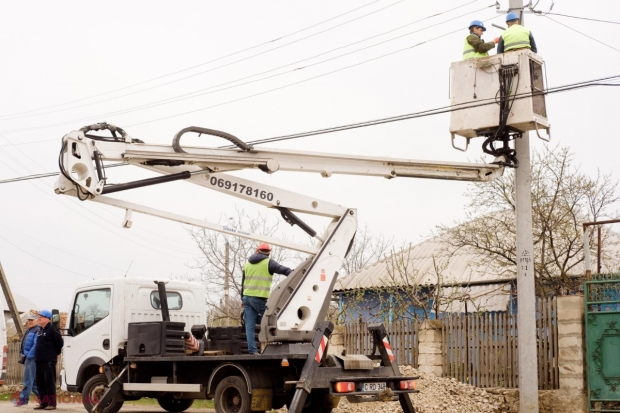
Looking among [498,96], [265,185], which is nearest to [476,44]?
[498,96]

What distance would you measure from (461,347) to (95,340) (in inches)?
264

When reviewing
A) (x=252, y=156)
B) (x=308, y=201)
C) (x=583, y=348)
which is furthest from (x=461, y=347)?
(x=252, y=156)

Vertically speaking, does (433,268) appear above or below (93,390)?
above

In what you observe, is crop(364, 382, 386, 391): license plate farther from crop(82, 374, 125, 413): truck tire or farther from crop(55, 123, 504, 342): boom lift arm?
crop(82, 374, 125, 413): truck tire

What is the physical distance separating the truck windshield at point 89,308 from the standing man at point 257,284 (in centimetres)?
324

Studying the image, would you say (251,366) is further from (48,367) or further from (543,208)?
(543,208)

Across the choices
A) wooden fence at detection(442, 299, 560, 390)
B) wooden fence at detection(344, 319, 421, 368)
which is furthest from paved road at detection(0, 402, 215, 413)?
wooden fence at detection(442, 299, 560, 390)

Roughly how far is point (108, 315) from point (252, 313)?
3.31 m

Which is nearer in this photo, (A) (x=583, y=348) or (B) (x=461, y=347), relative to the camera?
(A) (x=583, y=348)

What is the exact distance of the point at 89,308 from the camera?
15.0 meters

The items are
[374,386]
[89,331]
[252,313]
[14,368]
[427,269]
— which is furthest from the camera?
[427,269]

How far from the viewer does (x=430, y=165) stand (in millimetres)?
13500

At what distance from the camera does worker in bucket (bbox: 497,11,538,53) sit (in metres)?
14.5

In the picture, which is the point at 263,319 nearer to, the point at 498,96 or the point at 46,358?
the point at 498,96
